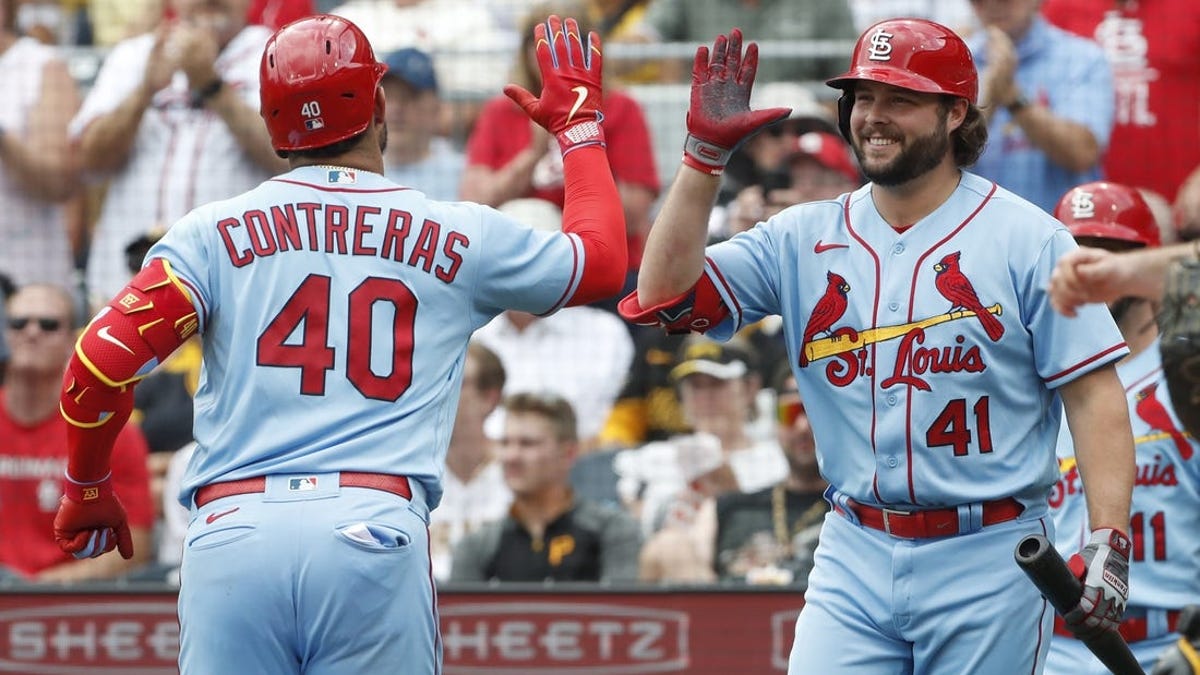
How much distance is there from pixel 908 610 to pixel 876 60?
1.26m

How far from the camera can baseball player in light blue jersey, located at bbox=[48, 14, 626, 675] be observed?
369 centimetres

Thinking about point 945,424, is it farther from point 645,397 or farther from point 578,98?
point 645,397

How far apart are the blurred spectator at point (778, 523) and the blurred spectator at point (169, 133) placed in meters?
2.71

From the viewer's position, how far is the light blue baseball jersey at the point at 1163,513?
4.97 meters

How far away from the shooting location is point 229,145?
819 cm

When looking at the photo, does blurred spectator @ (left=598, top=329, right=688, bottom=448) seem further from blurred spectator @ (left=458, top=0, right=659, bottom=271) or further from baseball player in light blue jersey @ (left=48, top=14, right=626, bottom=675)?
baseball player in light blue jersey @ (left=48, top=14, right=626, bottom=675)

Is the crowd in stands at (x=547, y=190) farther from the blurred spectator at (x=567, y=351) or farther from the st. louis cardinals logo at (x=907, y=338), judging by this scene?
the st. louis cardinals logo at (x=907, y=338)

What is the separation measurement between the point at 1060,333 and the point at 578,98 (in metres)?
1.24

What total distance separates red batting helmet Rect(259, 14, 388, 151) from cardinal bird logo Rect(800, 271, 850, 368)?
112 centimetres

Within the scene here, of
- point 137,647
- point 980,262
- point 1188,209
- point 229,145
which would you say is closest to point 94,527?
point 980,262

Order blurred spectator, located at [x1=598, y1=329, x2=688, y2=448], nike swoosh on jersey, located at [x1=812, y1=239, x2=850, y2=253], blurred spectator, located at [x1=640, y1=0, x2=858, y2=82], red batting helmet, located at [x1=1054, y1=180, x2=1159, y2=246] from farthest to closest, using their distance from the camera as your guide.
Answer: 1. blurred spectator, located at [x1=640, y1=0, x2=858, y2=82]
2. blurred spectator, located at [x1=598, y1=329, x2=688, y2=448]
3. red batting helmet, located at [x1=1054, y1=180, x2=1159, y2=246]
4. nike swoosh on jersey, located at [x1=812, y1=239, x2=850, y2=253]

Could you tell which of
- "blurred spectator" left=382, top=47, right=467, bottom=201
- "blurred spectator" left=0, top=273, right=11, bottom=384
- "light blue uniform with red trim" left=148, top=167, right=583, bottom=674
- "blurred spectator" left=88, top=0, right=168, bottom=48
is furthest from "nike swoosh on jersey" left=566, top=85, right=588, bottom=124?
"blurred spectator" left=88, top=0, right=168, bottom=48

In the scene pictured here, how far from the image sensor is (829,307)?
4145 millimetres

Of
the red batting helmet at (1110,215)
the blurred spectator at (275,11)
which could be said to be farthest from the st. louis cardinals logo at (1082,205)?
the blurred spectator at (275,11)
